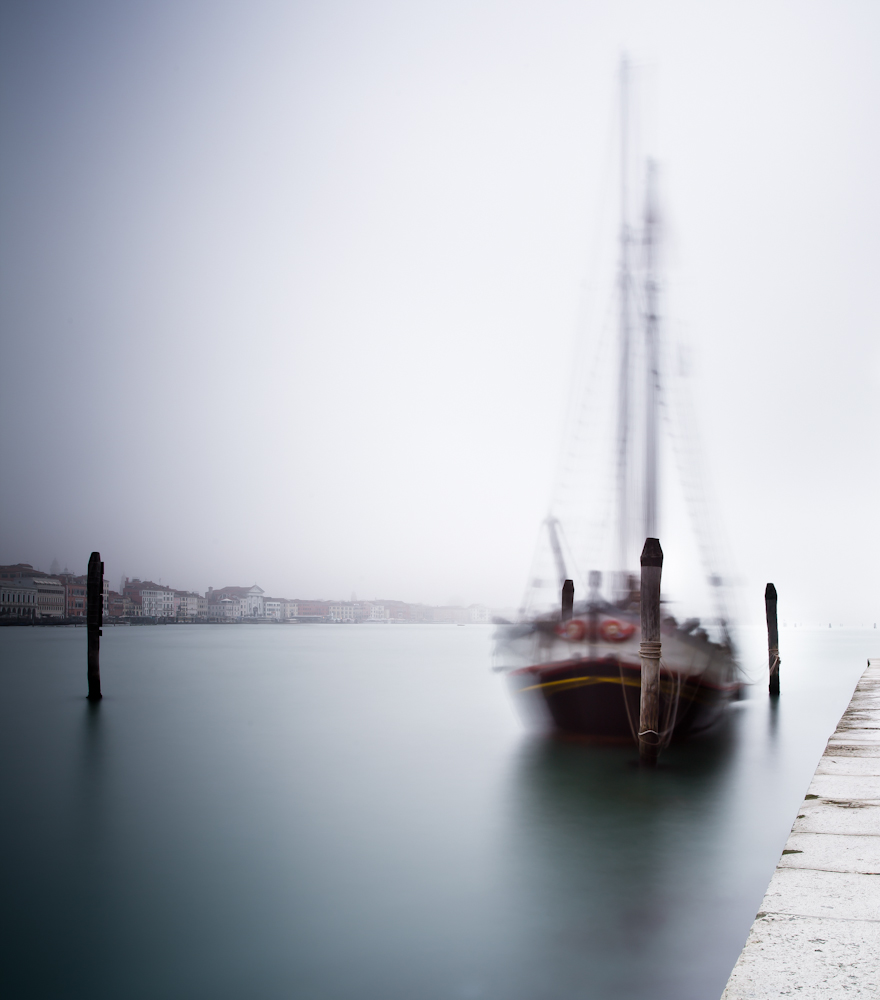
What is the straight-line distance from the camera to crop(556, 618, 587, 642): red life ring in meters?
12.7

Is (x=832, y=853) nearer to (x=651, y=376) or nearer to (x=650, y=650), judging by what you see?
(x=650, y=650)

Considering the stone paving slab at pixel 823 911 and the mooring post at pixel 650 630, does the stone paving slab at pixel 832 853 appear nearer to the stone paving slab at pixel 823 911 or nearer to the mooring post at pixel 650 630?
the stone paving slab at pixel 823 911

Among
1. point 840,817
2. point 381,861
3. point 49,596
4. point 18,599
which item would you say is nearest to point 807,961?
point 840,817

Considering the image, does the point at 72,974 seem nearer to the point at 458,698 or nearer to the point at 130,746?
the point at 130,746

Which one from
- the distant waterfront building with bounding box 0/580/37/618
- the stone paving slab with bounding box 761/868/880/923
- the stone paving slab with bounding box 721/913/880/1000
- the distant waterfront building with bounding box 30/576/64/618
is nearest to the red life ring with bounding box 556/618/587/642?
the stone paving slab with bounding box 761/868/880/923

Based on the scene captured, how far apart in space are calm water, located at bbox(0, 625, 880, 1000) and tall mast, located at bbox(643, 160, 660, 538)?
15.0ft

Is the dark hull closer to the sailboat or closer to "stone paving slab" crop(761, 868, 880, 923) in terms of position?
the sailboat

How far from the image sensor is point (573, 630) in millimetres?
12875

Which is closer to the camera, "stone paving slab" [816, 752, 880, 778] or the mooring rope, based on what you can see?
"stone paving slab" [816, 752, 880, 778]

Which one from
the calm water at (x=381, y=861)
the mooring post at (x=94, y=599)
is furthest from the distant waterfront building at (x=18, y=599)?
the calm water at (x=381, y=861)

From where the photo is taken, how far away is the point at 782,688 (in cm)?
2802

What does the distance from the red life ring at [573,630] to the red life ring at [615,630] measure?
301 millimetres

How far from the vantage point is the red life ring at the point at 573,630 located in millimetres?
12748

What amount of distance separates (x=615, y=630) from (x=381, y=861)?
242 inches
